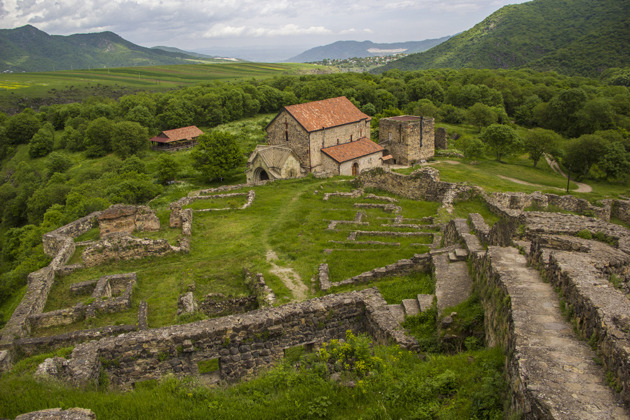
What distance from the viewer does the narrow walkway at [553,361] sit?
17.0ft

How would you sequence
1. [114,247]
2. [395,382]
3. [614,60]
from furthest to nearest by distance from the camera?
[614,60] → [114,247] → [395,382]

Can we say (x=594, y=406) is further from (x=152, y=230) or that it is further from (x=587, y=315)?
(x=152, y=230)

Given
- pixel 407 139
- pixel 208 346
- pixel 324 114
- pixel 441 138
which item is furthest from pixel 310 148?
pixel 208 346

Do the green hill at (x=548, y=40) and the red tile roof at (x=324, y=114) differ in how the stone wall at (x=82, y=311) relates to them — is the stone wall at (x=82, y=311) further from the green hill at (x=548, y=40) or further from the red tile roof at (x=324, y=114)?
the green hill at (x=548, y=40)

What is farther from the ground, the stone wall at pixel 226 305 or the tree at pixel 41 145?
the tree at pixel 41 145

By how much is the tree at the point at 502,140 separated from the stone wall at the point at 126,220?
144 ft

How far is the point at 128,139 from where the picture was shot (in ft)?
213

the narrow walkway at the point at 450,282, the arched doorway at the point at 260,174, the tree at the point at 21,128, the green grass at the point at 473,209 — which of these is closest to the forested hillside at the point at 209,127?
the tree at the point at 21,128

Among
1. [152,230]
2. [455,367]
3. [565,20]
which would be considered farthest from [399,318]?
[565,20]

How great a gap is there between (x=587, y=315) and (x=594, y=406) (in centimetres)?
208

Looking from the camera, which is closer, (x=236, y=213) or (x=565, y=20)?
(x=236, y=213)

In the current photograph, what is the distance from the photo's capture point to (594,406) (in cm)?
518

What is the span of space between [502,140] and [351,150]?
70.7 feet

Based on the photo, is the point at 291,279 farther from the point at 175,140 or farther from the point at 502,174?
the point at 175,140
